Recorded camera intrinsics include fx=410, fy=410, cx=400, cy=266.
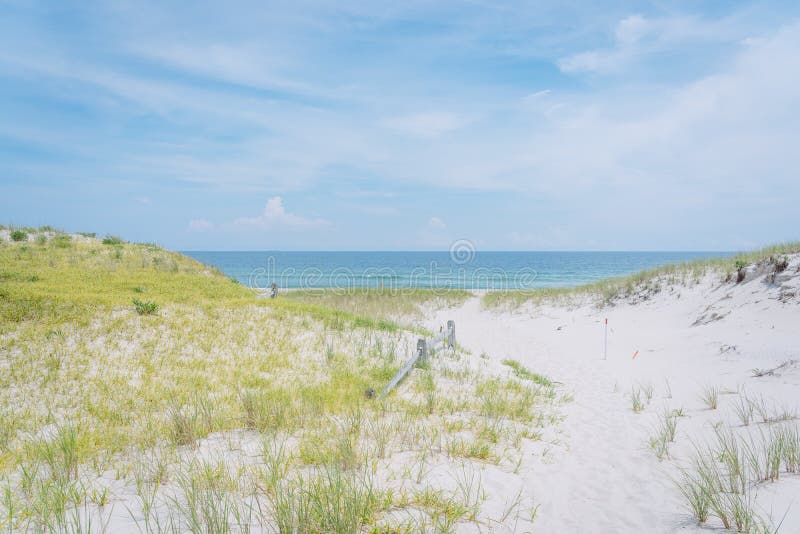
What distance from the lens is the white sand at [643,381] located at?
4.64m

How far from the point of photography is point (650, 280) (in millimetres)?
23531

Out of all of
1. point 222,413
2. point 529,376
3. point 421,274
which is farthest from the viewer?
point 421,274

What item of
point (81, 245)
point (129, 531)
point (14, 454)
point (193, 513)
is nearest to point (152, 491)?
point (129, 531)

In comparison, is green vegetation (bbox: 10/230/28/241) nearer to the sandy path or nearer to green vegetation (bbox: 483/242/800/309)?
the sandy path

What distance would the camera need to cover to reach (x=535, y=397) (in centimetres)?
931

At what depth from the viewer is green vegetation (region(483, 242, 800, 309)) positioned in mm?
18719

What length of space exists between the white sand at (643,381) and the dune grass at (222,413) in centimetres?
87

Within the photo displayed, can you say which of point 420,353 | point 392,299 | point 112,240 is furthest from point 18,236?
point 420,353

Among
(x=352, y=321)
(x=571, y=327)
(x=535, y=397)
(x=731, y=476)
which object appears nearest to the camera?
(x=731, y=476)

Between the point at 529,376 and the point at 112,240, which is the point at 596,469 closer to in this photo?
the point at 529,376

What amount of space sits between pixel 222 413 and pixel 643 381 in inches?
408

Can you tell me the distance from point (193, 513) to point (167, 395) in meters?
4.46

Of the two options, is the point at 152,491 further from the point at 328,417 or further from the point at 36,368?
the point at 36,368

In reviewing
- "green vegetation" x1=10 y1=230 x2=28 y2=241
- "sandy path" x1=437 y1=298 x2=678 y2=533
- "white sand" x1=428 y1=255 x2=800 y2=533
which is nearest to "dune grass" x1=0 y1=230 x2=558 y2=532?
"sandy path" x1=437 y1=298 x2=678 y2=533
